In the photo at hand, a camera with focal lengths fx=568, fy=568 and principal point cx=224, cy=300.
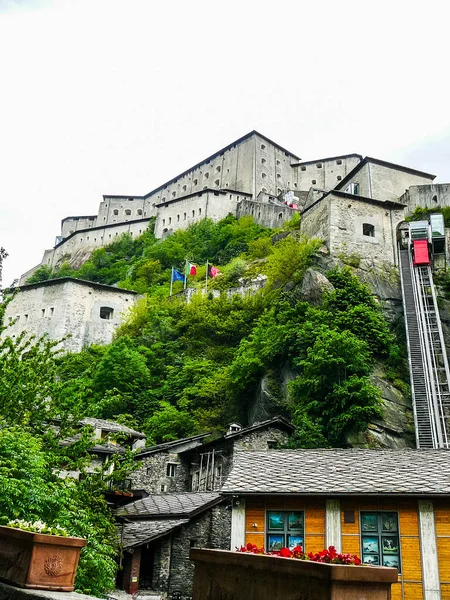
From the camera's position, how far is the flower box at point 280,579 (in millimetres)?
3092

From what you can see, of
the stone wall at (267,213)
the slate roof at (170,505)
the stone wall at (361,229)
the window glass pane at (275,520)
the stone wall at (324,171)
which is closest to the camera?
the window glass pane at (275,520)

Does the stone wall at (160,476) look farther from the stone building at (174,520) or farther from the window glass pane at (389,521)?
the window glass pane at (389,521)

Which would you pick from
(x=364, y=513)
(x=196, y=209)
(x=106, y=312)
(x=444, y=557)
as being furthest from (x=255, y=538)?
(x=196, y=209)

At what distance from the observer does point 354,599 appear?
122 inches

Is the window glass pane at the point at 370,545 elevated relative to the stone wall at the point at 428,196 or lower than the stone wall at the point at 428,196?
lower

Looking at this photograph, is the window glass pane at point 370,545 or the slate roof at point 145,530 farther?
the slate roof at point 145,530

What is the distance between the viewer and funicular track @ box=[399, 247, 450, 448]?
1019 inches

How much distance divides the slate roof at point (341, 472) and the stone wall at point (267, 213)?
1941 inches

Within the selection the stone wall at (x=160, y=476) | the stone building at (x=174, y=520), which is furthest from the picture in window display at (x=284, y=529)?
the stone wall at (x=160, y=476)

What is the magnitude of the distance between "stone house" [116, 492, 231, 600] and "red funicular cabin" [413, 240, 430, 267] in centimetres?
2102

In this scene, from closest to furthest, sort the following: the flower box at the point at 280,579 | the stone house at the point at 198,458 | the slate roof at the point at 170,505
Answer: the flower box at the point at 280,579, the slate roof at the point at 170,505, the stone house at the point at 198,458

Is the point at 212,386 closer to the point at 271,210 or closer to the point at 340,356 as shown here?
the point at 340,356

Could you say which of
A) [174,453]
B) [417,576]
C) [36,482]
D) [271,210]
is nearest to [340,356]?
[174,453]

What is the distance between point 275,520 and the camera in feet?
43.2
